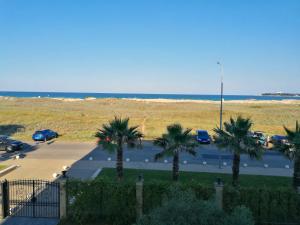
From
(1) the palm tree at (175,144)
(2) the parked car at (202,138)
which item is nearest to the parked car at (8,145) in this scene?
(1) the palm tree at (175,144)

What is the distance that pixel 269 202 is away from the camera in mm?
14219

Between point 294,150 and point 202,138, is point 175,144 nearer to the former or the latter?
point 294,150

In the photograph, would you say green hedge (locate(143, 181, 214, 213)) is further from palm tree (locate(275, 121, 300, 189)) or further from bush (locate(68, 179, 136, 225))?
palm tree (locate(275, 121, 300, 189))

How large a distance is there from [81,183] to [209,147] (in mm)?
22422

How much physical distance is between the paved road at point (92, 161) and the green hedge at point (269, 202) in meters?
10.6

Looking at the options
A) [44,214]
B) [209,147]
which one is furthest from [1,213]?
[209,147]

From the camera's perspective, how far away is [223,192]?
1442 centimetres

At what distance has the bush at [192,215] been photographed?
823 centimetres

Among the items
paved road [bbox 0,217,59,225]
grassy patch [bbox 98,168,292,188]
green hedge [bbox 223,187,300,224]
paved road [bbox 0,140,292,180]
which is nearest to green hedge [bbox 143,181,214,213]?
green hedge [bbox 223,187,300,224]

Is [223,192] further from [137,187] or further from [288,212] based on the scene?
[137,187]

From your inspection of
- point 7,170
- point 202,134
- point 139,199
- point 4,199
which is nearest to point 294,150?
point 139,199

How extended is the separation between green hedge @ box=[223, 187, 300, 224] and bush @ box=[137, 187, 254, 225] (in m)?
5.79

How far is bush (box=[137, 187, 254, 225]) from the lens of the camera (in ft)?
27.0

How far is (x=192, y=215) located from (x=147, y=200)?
6.72 m
